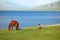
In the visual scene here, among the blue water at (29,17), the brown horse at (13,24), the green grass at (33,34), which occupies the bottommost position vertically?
the green grass at (33,34)

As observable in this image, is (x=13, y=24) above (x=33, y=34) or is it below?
above

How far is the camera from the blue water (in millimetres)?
1481

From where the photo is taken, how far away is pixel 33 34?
4.85 feet

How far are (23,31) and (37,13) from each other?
0.90 feet

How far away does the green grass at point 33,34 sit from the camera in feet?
4.80

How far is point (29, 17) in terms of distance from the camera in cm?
149

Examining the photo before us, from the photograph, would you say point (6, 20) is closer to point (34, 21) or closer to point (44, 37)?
A: point (34, 21)

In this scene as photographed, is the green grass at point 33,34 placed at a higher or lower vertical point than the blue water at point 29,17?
lower

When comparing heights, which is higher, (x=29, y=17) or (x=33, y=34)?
(x=29, y=17)

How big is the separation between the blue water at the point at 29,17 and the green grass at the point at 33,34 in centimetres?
7

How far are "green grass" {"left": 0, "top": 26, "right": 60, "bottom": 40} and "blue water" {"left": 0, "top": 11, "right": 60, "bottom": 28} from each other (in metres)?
0.07

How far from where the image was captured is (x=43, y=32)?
1.49 meters

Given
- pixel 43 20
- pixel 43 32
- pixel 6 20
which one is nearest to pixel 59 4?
pixel 43 20

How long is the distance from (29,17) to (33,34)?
0.21 m
